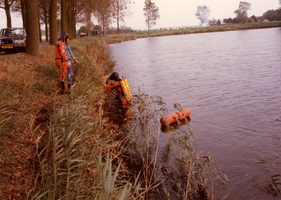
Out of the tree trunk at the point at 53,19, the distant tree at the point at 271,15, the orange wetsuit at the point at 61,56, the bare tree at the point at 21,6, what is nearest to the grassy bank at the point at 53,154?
the orange wetsuit at the point at 61,56

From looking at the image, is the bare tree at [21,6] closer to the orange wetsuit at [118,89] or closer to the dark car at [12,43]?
the dark car at [12,43]

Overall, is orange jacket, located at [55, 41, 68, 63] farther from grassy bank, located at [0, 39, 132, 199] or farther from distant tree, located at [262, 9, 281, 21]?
distant tree, located at [262, 9, 281, 21]

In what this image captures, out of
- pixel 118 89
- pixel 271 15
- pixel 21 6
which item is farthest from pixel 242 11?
pixel 118 89

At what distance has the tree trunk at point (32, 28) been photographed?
12.4 metres

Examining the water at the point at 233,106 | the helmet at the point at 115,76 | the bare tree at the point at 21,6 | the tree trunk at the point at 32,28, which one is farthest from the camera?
the bare tree at the point at 21,6

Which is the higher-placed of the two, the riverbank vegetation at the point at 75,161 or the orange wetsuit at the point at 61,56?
the orange wetsuit at the point at 61,56

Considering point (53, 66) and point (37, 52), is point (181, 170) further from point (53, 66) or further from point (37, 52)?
point (37, 52)

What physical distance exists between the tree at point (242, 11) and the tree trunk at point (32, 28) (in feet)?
305

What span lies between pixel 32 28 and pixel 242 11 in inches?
3800

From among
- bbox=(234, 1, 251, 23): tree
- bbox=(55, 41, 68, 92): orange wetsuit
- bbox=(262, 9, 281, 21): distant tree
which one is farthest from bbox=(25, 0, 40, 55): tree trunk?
bbox=(262, 9, 281, 21): distant tree

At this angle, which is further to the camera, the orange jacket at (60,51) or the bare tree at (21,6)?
the bare tree at (21,6)

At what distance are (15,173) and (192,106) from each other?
719 cm

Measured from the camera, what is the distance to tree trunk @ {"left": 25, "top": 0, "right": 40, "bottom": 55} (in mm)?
12352

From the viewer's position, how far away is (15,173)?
3.64m
